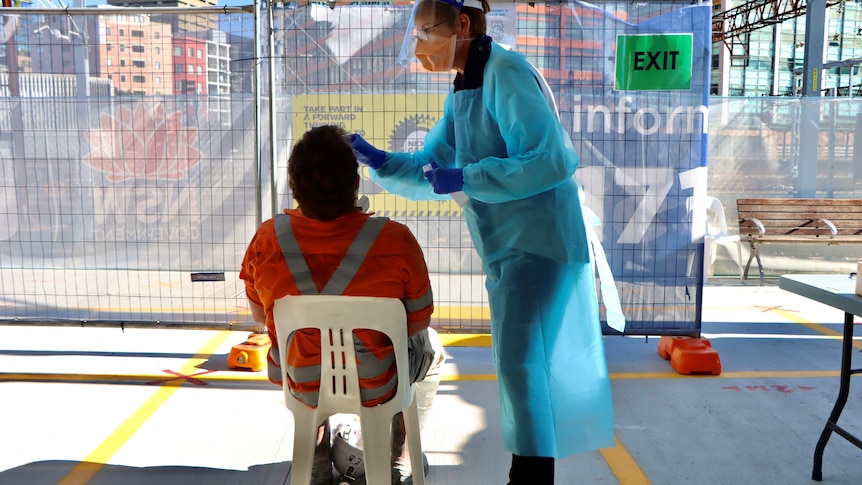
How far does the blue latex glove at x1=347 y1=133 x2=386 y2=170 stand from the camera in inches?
103

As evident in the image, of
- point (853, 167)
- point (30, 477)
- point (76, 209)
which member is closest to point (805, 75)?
point (853, 167)

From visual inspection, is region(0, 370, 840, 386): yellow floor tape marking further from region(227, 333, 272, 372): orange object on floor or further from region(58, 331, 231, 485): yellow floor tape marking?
region(58, 331, 231, 485): yellow floor tape marking

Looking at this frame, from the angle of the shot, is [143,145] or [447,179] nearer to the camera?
[447,179]

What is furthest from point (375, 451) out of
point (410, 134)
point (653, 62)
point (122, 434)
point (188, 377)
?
point (653, 62)

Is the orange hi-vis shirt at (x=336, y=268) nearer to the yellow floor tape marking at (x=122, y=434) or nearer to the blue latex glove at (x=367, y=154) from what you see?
the blue latex glove at (x=367, y=154)

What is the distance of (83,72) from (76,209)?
0.94 meters

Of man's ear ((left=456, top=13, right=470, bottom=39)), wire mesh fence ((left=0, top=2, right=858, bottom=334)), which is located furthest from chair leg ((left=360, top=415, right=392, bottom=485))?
wire mesh fence ((left=0, top=2, right=858, bottom=334))

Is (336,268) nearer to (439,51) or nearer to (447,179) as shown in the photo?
(447,179)

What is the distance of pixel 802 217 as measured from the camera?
8188 millimetres

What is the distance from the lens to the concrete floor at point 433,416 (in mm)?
3119

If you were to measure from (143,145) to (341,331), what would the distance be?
129 inches

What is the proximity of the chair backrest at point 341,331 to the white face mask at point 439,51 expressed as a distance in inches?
35.7

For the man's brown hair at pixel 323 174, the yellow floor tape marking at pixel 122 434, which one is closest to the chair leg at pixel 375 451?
the man's brown hair at pixel 323 174

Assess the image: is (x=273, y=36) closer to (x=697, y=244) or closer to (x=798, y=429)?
(x=697, y=244)
